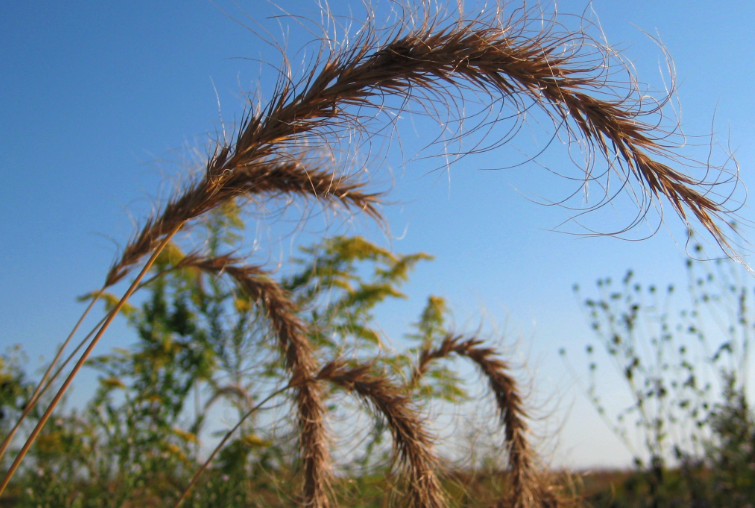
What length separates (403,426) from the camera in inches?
86.7

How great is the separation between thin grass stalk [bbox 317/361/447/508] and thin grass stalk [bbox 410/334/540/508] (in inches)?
22.6

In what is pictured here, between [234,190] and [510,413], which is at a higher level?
[234,190]

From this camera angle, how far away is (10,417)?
15.2 ft

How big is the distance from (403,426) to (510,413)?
101cm

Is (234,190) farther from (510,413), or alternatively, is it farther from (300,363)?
(510,413)

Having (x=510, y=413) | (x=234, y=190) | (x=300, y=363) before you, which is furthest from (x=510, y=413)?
(x=234, y=190)

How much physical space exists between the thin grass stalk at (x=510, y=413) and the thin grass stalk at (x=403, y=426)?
57 centimetres

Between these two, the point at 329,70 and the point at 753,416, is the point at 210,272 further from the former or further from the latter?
the point at 753,416

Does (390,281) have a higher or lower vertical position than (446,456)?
higher

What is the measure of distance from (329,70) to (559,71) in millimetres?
652

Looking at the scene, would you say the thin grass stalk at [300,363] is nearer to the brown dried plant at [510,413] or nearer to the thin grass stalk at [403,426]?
the thin grass stalk at [403,426]

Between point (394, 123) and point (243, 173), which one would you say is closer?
point (394, 123)

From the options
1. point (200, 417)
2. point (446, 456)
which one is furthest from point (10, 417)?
point (446, 456)

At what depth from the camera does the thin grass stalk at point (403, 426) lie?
2.18 metres
